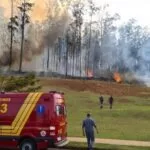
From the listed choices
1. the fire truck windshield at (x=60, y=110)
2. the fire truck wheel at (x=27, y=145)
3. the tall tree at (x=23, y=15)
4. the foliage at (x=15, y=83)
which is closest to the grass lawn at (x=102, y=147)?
the fire truck windshield at (x=60, y=110)

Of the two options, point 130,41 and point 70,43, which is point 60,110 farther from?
point 70,43

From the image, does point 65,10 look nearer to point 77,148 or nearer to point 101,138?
point 101,138

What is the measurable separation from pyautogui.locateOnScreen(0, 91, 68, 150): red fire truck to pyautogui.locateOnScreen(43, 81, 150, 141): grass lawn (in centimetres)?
743

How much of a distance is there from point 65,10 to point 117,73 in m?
20.2

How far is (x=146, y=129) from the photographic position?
33.9 metres

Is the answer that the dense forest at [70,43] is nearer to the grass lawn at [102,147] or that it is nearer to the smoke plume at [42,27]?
the smoke plume at [42,27]

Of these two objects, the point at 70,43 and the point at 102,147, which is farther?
the point at 70,43

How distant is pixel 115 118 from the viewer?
42.8m

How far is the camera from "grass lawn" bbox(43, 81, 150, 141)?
30653 mm

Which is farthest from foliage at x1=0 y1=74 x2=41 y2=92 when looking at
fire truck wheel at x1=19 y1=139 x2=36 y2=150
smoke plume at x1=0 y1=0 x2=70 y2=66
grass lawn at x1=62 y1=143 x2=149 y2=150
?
fire truck wheel at x1=19 y1=139 x2=36 y2=150

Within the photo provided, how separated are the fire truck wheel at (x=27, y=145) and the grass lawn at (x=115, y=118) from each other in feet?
24.7

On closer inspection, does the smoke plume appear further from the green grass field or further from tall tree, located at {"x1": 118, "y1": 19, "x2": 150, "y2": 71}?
the green grass field

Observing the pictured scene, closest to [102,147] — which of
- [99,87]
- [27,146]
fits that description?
[27,146]

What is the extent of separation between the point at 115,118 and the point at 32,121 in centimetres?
2132
